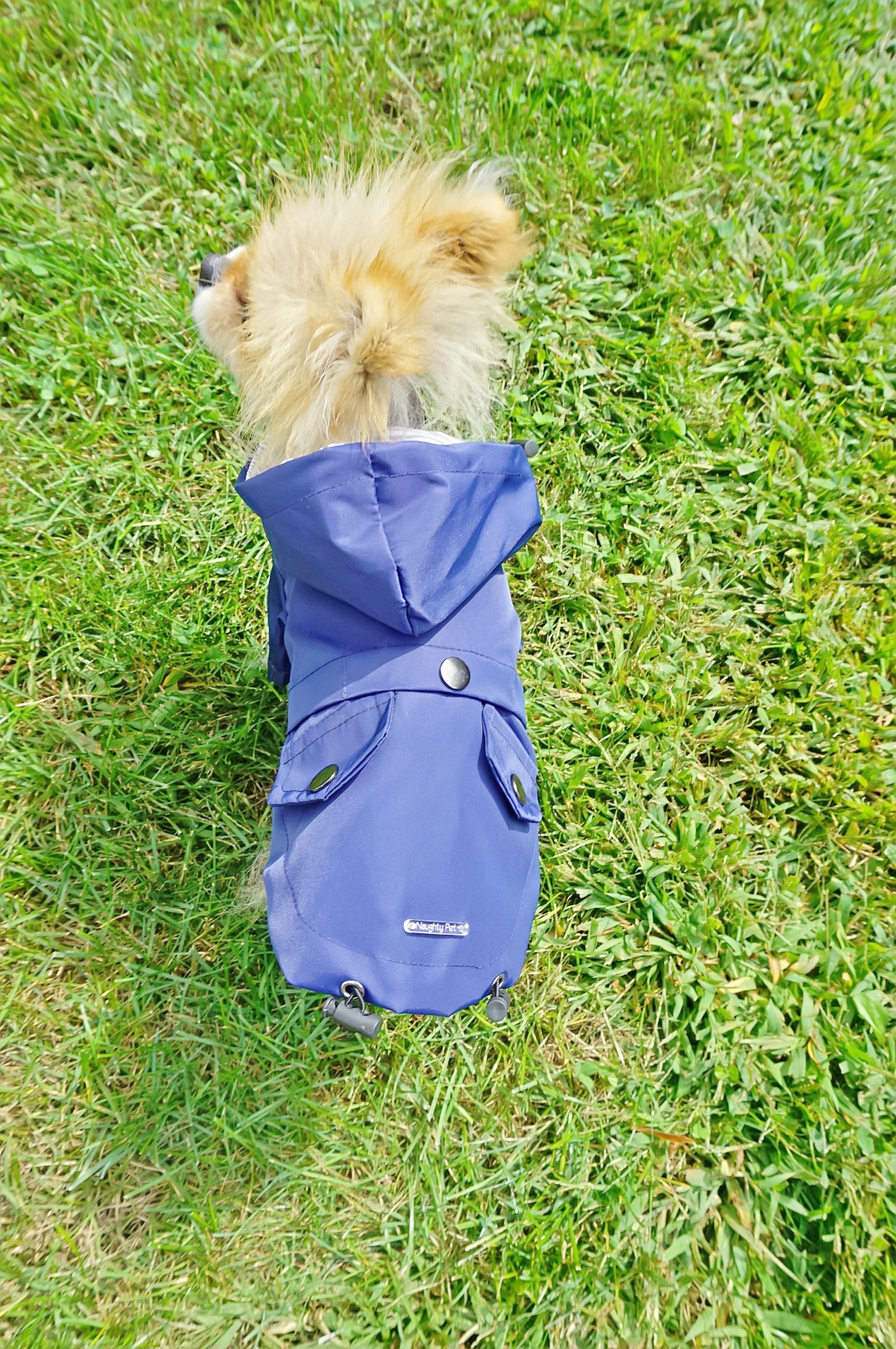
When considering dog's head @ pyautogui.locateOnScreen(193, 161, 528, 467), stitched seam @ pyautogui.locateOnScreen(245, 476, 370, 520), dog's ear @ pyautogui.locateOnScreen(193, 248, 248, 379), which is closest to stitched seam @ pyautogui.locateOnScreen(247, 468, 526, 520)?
stitched seam @ pyautogui.locateOnScreen(245, 476, 370, 520)

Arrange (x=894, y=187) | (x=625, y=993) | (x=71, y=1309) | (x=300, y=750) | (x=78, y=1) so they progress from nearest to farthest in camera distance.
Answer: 1. (x=300, y=750)
2. (x=71, y=1309)
3. (x=625, y=993)
4. (x=78, y=1)
5. (x=894, y=187)

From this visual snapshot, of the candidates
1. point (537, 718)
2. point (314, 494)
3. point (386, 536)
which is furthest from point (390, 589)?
point (537, 718)

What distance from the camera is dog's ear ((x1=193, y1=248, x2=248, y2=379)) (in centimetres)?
160

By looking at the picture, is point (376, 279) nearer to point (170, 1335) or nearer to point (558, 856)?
point (558, 856)

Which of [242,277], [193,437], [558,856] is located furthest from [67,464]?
[558,856]

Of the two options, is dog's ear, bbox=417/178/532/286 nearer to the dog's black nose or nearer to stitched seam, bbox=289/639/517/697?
the dog's black nose

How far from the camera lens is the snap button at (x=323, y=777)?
1428mm

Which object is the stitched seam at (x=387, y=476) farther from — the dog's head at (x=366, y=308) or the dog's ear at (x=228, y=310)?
the dog's ear at (x=228, y=310)

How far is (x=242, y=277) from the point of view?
1.60m

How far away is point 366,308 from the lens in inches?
52.9

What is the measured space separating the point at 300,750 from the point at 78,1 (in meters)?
2.74

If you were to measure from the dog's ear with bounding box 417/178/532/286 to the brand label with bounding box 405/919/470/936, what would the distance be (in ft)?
3.96

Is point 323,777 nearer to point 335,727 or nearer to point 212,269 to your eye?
point 335,727

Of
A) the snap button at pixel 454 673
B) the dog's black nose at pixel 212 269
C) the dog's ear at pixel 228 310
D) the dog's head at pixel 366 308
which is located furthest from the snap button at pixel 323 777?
the dog's black nose at pixel 212 269
